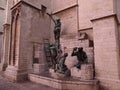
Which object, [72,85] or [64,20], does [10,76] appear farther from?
[64,20]

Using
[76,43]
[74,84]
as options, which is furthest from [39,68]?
[74,84]

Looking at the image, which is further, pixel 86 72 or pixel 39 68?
pixel 39 68

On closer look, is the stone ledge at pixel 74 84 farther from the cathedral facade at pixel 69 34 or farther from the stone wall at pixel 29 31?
the stone wall at pixel 29 31

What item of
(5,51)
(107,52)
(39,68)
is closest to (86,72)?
(107,52)

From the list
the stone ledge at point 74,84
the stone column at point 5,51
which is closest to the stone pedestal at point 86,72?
the stone ledge at point 74,84

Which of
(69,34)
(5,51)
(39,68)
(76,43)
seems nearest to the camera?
(76,43)

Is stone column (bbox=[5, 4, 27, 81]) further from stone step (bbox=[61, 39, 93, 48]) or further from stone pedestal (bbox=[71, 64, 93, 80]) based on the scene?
stone pedestal (bbox=[71, 64, 93, 80])

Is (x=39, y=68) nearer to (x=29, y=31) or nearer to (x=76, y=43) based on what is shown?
(x=29, y=31)

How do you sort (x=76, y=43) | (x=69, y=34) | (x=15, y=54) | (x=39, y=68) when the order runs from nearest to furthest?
(x=76, y=43) < (x=39, y=68) < (x=15, y=54) < (x=69, y=34)

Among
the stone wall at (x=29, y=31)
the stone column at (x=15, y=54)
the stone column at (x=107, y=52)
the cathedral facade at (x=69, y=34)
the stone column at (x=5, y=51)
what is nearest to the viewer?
the stone column at (x=107, y=52)

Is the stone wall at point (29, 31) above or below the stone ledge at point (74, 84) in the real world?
above

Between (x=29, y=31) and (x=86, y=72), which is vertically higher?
(x=29, y=31)

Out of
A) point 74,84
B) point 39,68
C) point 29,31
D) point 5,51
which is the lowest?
point 74,84

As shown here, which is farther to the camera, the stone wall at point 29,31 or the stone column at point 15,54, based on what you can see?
the stone wall at point 29,31
